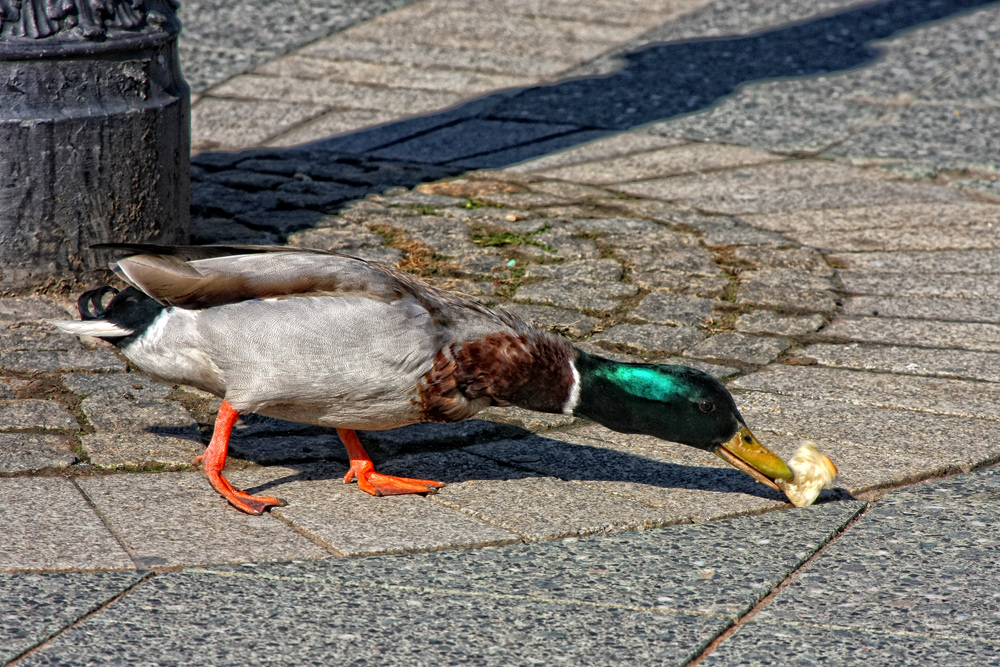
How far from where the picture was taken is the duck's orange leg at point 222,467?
311 centimetres

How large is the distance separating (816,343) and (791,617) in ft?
6.25

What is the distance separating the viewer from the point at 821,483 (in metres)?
3.17

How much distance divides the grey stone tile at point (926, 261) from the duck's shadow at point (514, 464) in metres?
1.99

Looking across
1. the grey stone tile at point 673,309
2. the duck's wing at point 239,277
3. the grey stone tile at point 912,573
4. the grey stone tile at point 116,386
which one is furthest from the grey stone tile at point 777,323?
the grey stone tile at point 116,386

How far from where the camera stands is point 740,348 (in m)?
4.32

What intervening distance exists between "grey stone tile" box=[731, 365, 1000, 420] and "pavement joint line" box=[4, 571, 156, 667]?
209cm

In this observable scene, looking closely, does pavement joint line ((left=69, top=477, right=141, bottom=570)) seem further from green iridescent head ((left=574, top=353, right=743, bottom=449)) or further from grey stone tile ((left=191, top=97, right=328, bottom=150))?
grey stone tile ((left=191, top=97, right=328, bottom=150))

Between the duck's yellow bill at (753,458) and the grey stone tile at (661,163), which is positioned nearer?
the duck's yellow bill at (753,458)

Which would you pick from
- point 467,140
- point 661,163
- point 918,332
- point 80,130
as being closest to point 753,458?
point 918,332

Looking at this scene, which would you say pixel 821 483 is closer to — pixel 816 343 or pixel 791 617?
pixel 791 617

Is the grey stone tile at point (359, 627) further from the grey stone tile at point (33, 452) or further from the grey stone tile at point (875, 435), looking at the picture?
the grey stone tile at point (875, 435)

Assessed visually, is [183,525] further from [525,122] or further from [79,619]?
[525,122]

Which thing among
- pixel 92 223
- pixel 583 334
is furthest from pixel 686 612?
pixel 92 223

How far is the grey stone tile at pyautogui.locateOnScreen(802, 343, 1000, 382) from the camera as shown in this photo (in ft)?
13.4
